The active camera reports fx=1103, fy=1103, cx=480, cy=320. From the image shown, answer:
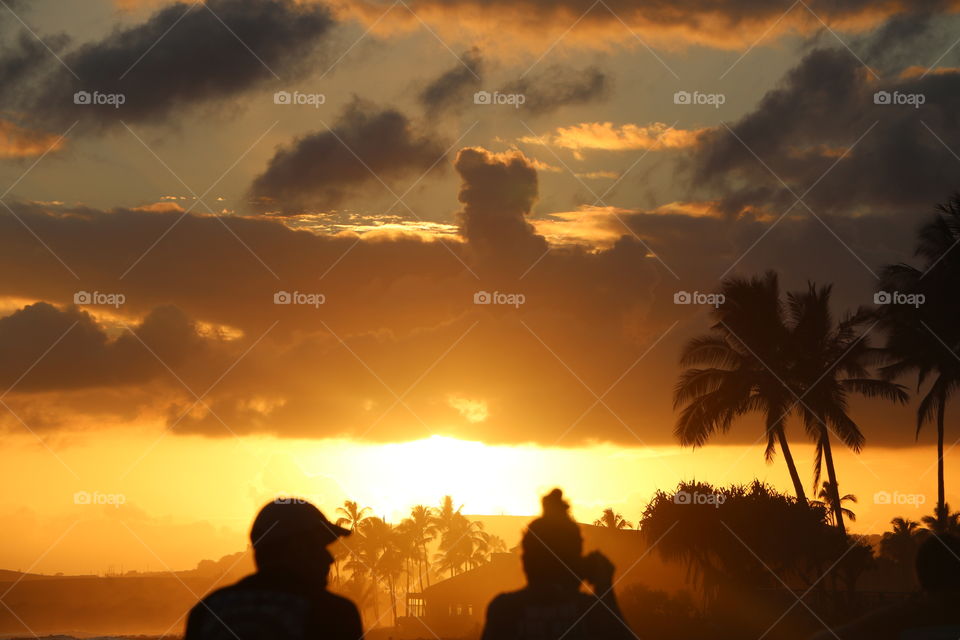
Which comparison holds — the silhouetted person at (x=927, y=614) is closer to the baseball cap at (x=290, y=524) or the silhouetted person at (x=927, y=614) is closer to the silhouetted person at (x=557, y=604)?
the silhouetted person at (x=557, y=604)

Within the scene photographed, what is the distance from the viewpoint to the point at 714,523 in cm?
4575

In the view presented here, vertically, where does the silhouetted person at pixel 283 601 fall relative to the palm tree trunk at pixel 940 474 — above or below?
below

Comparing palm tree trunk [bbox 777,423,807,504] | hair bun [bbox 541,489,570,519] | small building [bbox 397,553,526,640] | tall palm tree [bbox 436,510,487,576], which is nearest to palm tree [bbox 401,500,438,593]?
tall palm tree [bbox 436,510,487,576]

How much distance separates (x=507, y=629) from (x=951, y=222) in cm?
3824

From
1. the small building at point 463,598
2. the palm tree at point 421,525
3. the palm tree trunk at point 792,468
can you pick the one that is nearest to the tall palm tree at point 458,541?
the palm tree at point 421,525

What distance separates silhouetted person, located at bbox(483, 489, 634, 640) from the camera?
4.97 metres

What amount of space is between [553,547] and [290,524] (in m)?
1.42

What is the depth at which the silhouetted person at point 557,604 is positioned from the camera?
497 cm

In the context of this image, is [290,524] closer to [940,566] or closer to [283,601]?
[283,601]

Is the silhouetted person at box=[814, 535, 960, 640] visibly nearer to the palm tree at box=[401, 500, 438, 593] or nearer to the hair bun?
the hair bun

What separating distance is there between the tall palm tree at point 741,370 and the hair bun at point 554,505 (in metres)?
39.9

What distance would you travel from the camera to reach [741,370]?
147 feet

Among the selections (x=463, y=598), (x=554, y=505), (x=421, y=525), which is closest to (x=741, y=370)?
(x=463, y=598)

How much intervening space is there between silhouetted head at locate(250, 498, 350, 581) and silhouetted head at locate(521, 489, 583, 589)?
1.08m
